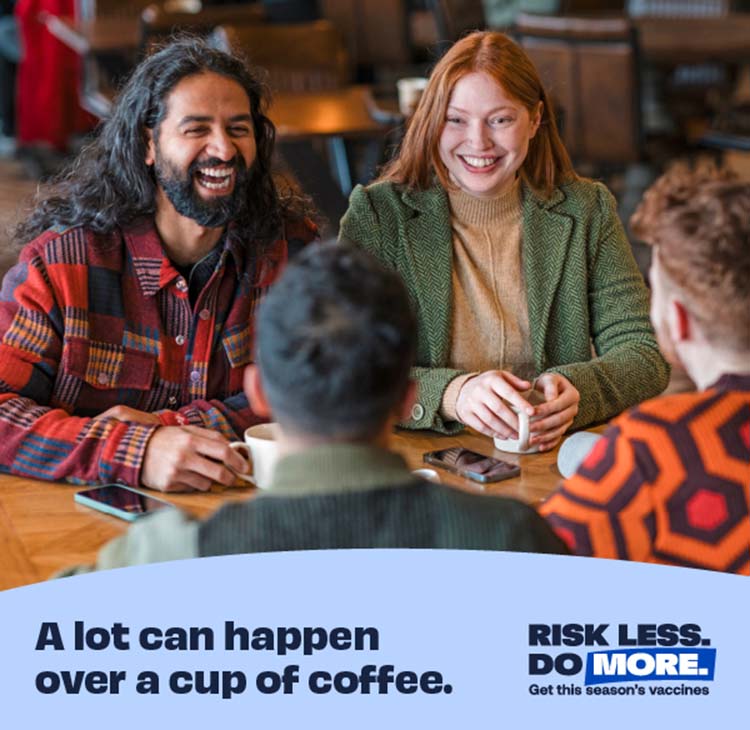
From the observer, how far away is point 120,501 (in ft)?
5.93

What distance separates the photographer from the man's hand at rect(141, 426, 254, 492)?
187 centimetres

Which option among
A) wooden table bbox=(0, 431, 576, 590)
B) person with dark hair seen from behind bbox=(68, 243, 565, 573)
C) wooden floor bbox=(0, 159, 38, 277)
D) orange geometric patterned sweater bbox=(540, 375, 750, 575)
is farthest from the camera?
wooden floor bbox=(0, 159, 38, 277)

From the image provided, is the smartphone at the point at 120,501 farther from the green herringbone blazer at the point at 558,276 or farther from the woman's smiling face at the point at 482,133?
the woman's smiling face at the point at 482,133

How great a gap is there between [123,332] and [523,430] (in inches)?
25.7

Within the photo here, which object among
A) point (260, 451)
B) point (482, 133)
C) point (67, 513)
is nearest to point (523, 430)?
point (260, 451)

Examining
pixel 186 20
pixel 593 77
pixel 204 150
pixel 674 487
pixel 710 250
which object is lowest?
pixel 674 487

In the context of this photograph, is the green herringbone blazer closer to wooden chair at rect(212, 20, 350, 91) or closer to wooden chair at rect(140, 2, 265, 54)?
wooden chair at rect(212, 20, 350, 91)

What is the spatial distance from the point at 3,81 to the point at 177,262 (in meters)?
6.09

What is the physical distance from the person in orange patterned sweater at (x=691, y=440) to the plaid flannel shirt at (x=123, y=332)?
2.71 feet

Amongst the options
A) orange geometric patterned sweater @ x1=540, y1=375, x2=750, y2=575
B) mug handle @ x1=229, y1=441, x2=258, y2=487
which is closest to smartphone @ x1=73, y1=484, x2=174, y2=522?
mug handle @ x1=229, y1=441, x2=258, y2=487

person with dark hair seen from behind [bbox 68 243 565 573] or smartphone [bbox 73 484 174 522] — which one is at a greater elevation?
person with dark hair seen from behind [bbox 68 243 565 573]

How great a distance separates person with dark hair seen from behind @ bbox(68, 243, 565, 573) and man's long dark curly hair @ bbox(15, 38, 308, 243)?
41.5 inches

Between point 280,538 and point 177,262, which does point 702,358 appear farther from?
point 177,262

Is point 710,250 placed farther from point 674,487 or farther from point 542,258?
point 542,258
